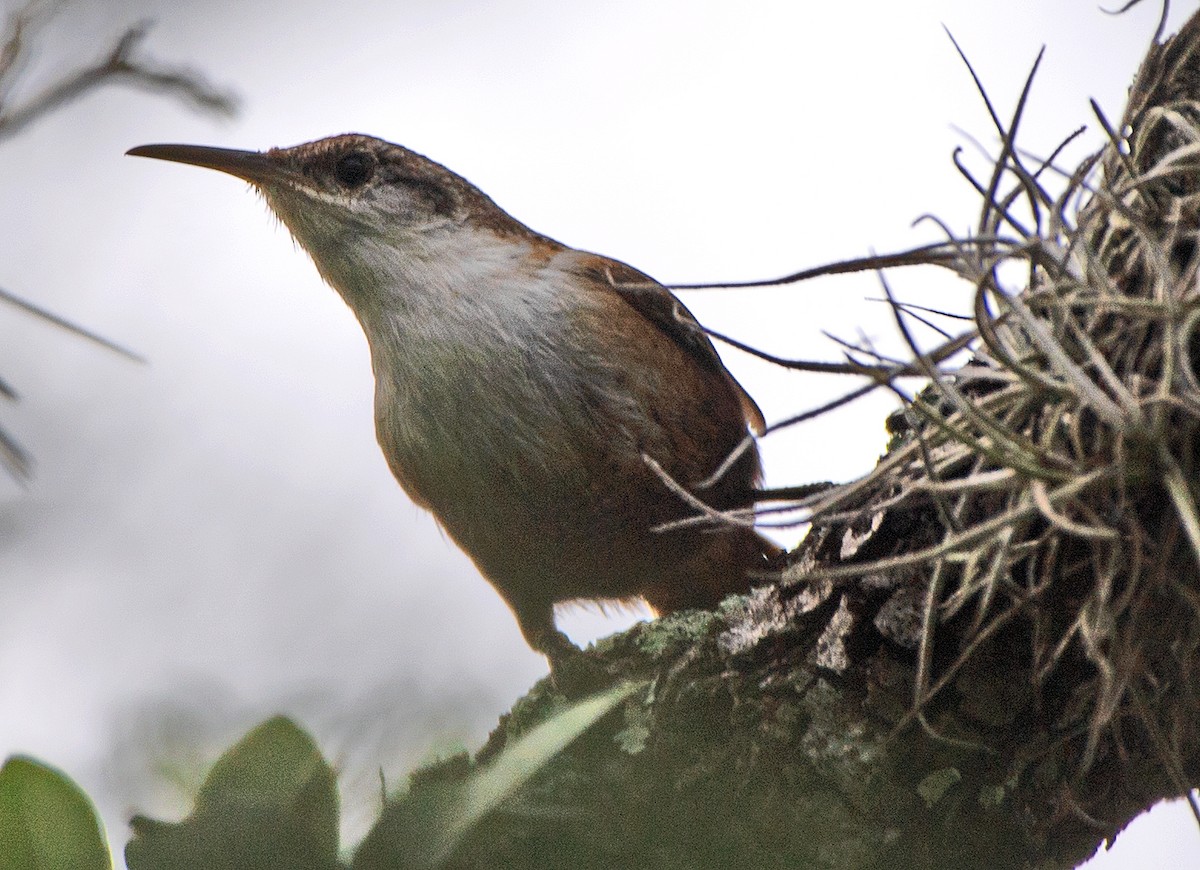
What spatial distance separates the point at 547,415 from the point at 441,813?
208cm

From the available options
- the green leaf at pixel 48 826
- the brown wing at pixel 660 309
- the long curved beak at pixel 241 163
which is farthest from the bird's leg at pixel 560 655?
the long curved beak at pixel 241 163

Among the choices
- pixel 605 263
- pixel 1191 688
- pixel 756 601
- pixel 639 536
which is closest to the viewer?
pixel 1191 688

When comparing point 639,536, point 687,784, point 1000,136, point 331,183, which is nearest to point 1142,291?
point 1000,136

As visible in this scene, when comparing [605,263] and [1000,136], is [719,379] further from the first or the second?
[1000,136]

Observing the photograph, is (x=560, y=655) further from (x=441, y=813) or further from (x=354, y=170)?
(x=441, y=813)

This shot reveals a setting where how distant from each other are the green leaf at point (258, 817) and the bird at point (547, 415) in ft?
6.03

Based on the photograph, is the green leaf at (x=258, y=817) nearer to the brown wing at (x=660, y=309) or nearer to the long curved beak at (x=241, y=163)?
the brown wing at (x=660, y=309)

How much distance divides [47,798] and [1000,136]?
1.38m

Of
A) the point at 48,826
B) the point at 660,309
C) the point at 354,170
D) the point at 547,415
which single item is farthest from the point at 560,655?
the point at 48,826

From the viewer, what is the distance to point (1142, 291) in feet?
5.23

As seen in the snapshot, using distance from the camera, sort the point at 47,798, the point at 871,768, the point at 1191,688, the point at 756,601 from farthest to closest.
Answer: the point at 756,601, the point at 871,768, the point at 1191,688, the point at 47,798

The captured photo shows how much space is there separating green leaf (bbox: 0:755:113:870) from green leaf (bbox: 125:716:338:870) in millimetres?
51

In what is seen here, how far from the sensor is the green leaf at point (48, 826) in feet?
3.35

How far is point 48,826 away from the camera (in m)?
1.03
